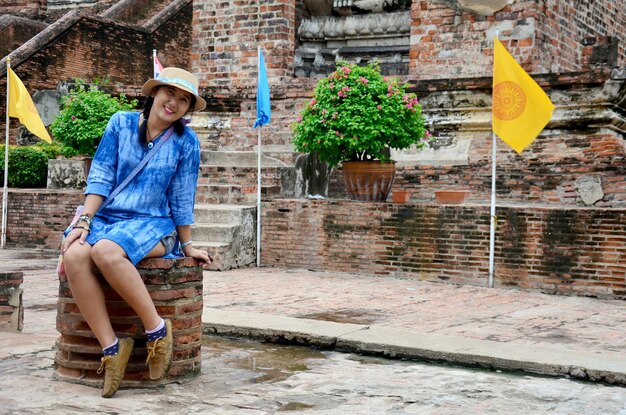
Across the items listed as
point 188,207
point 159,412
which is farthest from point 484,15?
point 159,412

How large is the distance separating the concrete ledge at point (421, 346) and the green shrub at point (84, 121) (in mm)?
6377

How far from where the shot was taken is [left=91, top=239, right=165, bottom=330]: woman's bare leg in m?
4.00

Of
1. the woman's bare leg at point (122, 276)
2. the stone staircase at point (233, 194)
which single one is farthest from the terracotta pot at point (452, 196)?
the woman's bare leg at point (122, 276)

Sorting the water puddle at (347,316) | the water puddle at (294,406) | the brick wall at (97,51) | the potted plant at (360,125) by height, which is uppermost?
the brick wall at (97,51)

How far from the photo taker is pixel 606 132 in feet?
33.9

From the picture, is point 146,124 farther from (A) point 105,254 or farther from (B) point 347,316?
(B) point 347,316

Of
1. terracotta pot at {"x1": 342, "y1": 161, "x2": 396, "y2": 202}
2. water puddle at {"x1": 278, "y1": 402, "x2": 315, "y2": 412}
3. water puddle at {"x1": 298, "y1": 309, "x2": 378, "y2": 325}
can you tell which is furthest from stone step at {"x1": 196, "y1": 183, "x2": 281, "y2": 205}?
water puddle at {"x1": 278, "y1": 402, "x2": 315, "y2": 412}

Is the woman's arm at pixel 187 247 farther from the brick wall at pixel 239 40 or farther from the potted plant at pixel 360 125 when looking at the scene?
the brick wall at pixel 239 40

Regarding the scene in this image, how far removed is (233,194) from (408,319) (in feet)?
15.7

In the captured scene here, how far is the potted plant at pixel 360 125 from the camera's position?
9.61 m

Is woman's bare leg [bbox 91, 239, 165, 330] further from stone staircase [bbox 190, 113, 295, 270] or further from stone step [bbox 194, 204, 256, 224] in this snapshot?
stone step [bbox 194, 204, 256, 224]

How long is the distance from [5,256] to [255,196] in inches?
129

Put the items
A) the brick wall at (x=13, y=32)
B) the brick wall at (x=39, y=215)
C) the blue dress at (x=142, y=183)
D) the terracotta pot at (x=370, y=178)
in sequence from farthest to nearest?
the brick wall at (x=13, y=32) < the brick wall at (x=39, y=215) < the terracotta pot at (x=370, y=178) < the blue dress at (x=142, y=183)

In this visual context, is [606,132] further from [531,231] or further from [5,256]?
[5,256]
